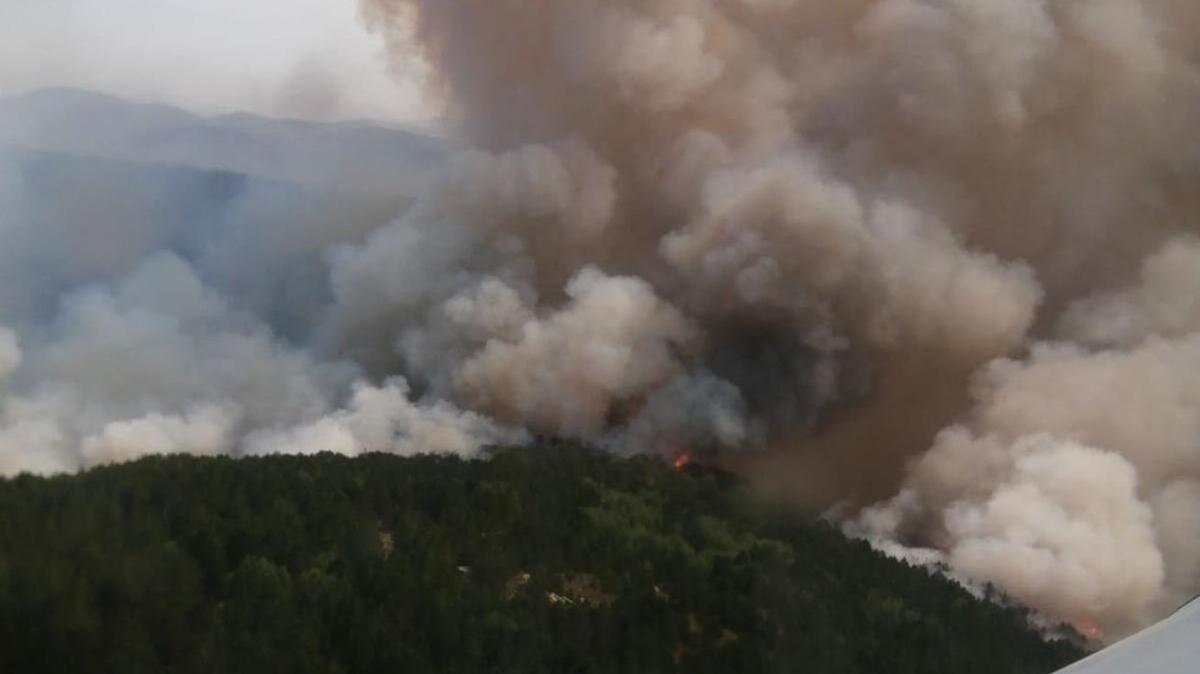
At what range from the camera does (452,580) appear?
6.29 meters

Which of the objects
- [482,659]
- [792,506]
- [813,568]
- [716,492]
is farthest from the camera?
[792,506]

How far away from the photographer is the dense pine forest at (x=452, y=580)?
15.5 feet

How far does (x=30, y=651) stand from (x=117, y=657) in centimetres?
35

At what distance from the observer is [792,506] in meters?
10.2

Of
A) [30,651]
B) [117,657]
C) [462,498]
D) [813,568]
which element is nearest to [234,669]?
[117,657]

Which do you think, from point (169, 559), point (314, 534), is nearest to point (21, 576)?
point (169, 559)

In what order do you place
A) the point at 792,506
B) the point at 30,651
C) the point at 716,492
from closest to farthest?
the point at 30,651, the point at 716,492, the point at 792,506

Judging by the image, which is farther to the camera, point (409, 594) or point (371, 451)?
point (371, 451)

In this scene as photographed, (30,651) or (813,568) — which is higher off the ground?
(813,568)

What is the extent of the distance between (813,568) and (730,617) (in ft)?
4.62

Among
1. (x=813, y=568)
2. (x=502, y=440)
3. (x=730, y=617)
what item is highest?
(x=502, y=440)

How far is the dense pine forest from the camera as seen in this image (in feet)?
15.5

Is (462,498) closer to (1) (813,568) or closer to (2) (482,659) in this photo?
Answer: (2) (482,659)

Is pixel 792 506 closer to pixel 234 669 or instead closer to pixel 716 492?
pixel 716 492
